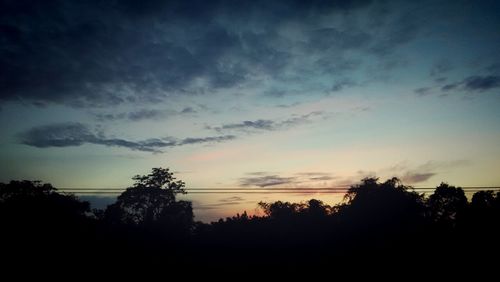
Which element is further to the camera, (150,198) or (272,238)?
(150,198)

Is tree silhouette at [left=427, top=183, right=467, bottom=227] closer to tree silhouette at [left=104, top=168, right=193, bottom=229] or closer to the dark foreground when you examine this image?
the dark foreground

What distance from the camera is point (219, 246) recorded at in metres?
37.2

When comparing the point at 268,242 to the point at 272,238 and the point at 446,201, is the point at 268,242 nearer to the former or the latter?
the point at 272,238

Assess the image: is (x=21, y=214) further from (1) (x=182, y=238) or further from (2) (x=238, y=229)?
(2) (x=238, y=229)

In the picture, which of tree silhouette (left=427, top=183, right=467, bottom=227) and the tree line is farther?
tree silhouette (left=427, top=183, right=467, bottom=227)

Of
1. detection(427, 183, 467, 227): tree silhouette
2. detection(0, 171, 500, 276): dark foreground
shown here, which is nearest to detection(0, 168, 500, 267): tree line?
detection(0, 171, 500, 276): dark foreground

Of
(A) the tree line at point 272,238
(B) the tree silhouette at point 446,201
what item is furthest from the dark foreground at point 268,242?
(B) the tree silhouette at point 446,201

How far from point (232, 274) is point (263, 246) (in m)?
5.66

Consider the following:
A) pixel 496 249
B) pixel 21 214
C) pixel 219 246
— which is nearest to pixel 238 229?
pixel 219 246

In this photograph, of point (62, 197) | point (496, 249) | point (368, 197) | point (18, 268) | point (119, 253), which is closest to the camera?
point (18, 268)

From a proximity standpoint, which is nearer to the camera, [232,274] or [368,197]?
[232,274]

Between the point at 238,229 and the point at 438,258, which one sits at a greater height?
the point at 238,229

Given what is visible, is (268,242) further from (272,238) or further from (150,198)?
(150,198)

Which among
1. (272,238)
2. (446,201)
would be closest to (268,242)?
(272,238)
